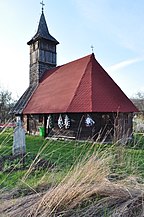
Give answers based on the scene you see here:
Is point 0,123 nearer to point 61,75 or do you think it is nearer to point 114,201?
point 114,201

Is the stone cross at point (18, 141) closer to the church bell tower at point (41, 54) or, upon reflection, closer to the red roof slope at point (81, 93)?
the red roof slope at point (81, 93)

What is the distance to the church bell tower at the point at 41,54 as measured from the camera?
23.2 meters

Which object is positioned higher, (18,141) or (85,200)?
(18,141)

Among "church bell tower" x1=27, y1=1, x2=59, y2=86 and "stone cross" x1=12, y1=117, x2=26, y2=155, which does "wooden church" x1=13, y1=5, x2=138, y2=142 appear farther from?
"stone cross" x1=12, y1=117, x2=26, y2=155

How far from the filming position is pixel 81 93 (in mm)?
15609

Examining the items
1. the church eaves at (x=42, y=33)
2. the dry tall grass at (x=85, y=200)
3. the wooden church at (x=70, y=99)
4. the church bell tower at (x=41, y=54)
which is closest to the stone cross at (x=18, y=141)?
the wooden church at (x=70, y=99)

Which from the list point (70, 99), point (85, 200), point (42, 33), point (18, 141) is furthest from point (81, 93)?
point (85, 200)

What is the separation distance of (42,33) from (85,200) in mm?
22857

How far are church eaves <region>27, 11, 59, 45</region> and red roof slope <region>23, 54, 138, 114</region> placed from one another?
13.5 ft

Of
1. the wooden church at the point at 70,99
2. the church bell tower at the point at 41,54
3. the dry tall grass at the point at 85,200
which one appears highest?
the church bell tower at the point at 41,54

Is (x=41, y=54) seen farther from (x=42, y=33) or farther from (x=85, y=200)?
(x=85, y=200)

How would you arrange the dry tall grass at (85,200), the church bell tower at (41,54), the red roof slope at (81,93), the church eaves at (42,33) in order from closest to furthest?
1. the dry tall grass at (85,200)
2. the red roof slope at (81,93)
3. the church bell tower at (41,54)
4. the church eaves at (42,33)

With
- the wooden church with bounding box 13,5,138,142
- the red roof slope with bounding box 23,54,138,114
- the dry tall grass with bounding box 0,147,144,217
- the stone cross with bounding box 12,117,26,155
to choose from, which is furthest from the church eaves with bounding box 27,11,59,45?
the dry tall grass with bounding box 0,147,144,217

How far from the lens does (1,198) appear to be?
3.23m
